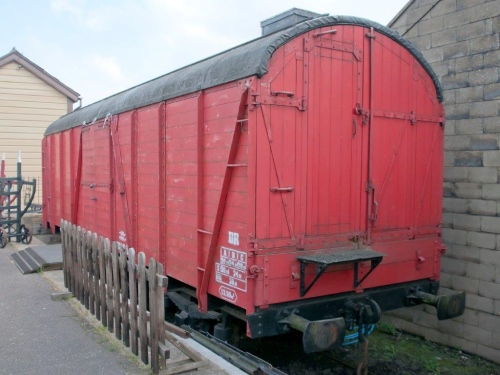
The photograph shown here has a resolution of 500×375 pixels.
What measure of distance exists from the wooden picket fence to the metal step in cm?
156

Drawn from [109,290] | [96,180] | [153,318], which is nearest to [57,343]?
[109,290]

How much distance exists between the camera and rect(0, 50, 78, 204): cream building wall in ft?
59.3

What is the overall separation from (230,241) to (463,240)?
3553mm

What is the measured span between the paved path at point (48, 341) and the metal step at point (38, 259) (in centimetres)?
126

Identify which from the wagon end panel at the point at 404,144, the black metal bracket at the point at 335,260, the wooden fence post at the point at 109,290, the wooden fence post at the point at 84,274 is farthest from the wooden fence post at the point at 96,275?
the wagon end panel at the point at 404,144

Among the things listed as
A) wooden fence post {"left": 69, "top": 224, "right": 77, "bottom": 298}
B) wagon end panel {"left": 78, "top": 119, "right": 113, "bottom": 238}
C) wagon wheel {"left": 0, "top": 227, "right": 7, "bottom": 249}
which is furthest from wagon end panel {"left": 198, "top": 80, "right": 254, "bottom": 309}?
wagon wheel {"left": 0, "top": 227, "right": 7, "bottom": 249}

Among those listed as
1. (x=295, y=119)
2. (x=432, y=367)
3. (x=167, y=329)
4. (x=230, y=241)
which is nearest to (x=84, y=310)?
(x=167, y=329)

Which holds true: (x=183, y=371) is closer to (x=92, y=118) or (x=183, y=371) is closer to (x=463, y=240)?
(x=463, y=240)

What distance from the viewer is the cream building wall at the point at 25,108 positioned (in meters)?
18.1

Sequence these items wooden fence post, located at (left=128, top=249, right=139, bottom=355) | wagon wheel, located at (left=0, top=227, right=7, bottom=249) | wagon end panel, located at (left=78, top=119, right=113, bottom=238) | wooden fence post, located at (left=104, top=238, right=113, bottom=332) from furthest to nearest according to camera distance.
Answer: wagon wheel, located at (left=0, top=227, right=7, bottom=249) → wagon end panel, located at (left=78, top=119, right=113, bottom=238) → wooden fence post, located at (left=104, top=238, right=113, bottom=332) → wooden fence post, located at (left=128, top=249, right=139, bottom=355)

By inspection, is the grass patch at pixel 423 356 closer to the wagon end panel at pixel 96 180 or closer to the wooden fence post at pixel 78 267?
the wooden fence post at pixel 78 267

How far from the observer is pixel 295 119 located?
4.65 meters

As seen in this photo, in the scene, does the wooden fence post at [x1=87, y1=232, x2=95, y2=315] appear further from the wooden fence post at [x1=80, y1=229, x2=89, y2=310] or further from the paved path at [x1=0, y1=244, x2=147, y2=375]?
the paved path at [x1=0, y1=244, x2=147, y2=375]

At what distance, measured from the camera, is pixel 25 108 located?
1847 centimetres
